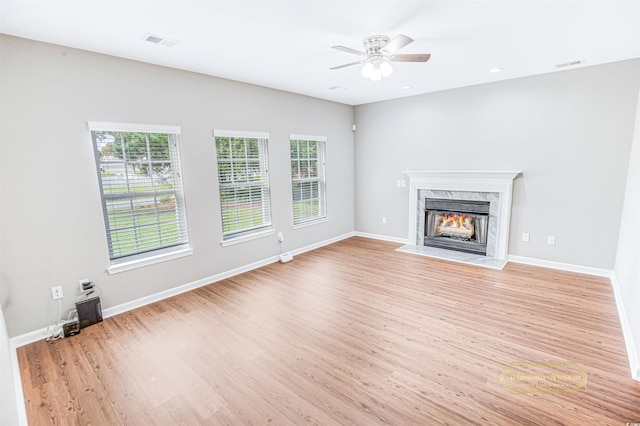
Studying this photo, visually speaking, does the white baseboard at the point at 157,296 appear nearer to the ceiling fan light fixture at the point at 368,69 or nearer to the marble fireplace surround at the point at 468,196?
the marble fireplace surround at the point at 468,196

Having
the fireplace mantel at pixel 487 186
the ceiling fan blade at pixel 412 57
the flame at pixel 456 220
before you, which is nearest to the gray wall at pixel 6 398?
the ceiling fan blade at pixel 412 57

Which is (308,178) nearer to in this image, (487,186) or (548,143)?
(487,186)

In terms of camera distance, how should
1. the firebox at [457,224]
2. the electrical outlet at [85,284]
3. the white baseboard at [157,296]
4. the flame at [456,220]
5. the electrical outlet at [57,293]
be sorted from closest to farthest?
1. the white baseboard at [157,296]
2. the electrical outlet at [57,293]
3. the electrical outlet at [85,284]
4. the firebox at [457,224]
5. the flame at [456,220]

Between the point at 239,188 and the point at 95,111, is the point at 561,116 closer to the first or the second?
the point at 239,188

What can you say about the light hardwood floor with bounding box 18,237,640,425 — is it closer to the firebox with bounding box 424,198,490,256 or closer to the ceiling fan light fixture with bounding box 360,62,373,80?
the firebox with bounding box 424,198,490,256

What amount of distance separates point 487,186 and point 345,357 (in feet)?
12.0

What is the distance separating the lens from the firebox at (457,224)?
16.0ft

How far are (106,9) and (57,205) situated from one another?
72.3 inches

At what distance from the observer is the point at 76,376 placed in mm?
2320

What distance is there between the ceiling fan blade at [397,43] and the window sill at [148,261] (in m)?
3.25

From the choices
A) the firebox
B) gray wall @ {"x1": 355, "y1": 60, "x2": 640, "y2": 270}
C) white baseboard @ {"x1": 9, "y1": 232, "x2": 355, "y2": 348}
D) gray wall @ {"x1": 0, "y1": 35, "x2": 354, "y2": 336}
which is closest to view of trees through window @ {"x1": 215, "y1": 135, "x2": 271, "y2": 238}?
gray wall @ {"x1": 0, "y1": 35, "x2": 354, "y2": 336}

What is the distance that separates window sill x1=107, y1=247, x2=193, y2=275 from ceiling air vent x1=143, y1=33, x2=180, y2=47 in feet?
7.50

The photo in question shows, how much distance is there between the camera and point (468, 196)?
4906 millimetres

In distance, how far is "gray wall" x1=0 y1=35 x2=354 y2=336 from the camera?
8.57 ft
